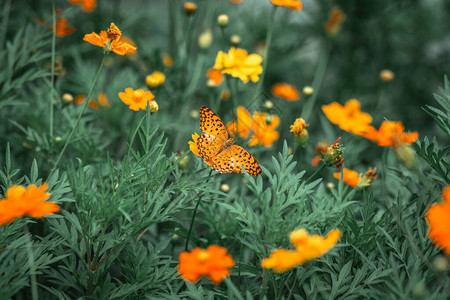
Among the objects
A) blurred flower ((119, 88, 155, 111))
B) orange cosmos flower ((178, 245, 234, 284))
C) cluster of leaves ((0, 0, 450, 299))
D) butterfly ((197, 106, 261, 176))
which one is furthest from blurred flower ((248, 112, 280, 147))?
orange cosmos flower ((178, 245, 234, 284))

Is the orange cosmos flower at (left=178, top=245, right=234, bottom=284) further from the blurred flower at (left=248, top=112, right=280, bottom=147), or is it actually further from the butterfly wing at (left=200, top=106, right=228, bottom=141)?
the blurred flower at (left=248, top=112, right=280, bottom=147)

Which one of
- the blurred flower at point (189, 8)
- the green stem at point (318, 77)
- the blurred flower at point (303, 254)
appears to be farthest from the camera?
the green stem at point (318, 77)

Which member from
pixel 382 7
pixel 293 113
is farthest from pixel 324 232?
pixel 382 7

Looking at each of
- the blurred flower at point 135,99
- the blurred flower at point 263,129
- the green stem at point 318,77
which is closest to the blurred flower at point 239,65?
the blurred flower at point 263,129

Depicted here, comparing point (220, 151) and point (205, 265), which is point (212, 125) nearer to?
point (220, 151)

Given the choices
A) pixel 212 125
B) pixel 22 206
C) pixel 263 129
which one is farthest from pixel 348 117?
pixel 22 206

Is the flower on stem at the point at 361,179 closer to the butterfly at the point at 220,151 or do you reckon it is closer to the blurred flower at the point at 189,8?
the butterfly at the point at 220,151
